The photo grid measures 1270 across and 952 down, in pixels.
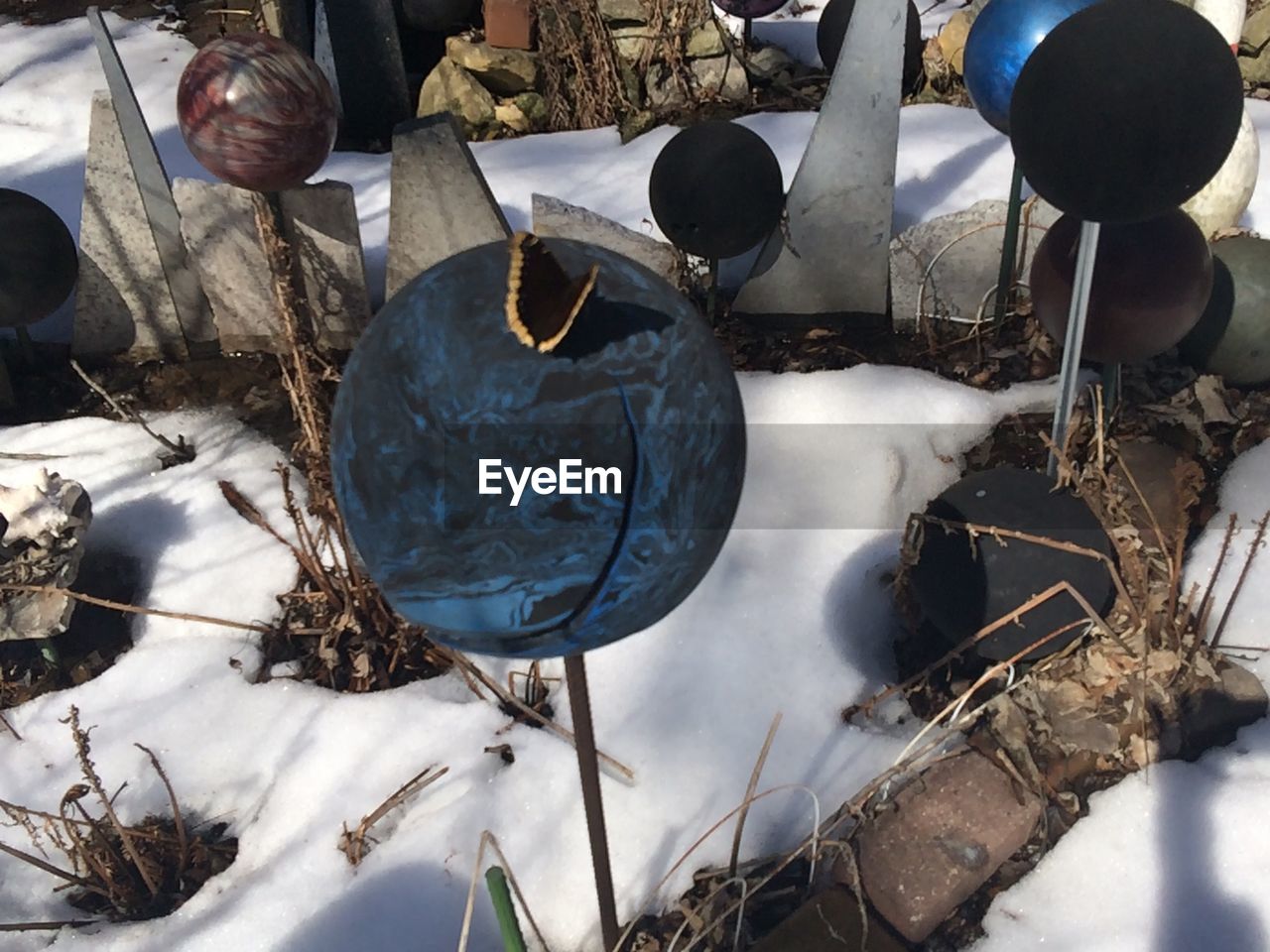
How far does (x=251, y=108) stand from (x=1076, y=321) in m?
1.71

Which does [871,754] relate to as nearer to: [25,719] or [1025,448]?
[1025,448]

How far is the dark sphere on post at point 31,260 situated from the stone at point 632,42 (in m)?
2.29

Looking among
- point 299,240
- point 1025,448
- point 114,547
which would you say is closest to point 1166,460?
point 1025,448

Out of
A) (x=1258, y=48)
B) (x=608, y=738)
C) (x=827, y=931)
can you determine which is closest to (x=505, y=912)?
(x=827, y=931)

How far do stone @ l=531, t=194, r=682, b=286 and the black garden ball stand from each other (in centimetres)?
125

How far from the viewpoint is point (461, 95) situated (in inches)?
164

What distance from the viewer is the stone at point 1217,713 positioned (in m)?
1.93

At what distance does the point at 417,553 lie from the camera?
1079mm

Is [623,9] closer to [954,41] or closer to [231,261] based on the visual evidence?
[954,41]

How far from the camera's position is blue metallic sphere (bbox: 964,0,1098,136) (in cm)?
225

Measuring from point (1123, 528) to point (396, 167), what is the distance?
187 centimetres

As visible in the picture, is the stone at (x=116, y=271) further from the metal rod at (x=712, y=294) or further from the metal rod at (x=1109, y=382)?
the metal rod at (x=1109, y=382)

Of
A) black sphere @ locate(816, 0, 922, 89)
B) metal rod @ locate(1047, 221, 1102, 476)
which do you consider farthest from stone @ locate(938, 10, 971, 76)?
metal rod @ locate(1047, 221, 1102, 476)

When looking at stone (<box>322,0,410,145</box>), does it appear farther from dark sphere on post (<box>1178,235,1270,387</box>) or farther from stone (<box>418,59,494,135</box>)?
dark sphere on post (<box>1178,235,1270,387</box>)
